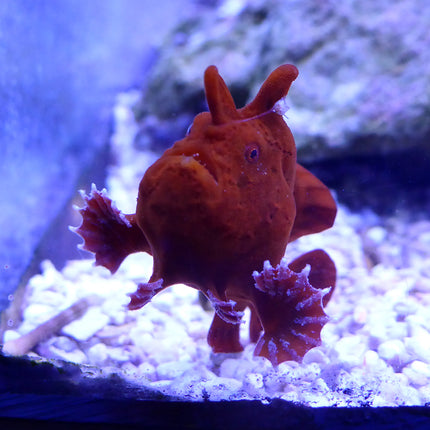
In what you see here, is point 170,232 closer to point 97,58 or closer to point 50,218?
point 50,218

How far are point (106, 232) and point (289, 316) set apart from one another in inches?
33.8

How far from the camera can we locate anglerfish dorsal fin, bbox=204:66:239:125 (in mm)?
1444

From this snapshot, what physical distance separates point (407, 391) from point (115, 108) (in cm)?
535

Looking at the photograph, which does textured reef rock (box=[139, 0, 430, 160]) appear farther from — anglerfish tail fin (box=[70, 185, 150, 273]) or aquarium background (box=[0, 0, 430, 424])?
anglerfish tail fin (box=[70, 185, 150, 273])

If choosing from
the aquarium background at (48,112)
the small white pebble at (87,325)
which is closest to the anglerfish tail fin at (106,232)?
the small white pebble at (87,325)

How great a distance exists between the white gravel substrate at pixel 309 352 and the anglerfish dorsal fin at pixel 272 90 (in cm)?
90

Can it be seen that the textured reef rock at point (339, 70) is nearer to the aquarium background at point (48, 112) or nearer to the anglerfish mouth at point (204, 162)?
the aquarium background at point (48, 112)

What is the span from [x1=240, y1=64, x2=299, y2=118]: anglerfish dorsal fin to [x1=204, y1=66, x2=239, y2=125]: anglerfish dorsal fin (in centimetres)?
8

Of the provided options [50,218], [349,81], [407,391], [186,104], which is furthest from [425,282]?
[186,104]

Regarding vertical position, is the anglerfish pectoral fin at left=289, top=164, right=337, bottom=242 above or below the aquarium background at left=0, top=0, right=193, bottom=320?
below

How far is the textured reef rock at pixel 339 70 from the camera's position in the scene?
369 centimetres

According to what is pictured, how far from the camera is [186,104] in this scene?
4.94 meters

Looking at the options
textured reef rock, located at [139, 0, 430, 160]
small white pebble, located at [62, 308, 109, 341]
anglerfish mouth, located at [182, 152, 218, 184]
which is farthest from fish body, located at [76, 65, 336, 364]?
textured reef rock, located at [139, 0, 430, 160]

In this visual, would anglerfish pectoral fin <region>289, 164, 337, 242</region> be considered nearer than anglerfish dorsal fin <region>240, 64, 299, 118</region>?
No
